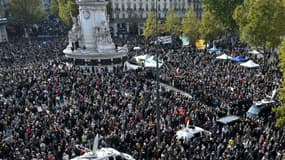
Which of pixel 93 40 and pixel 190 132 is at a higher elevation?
pixel 93 40

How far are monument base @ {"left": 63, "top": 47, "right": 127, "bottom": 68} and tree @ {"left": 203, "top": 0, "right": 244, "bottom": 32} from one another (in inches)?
765

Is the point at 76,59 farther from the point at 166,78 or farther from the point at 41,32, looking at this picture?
the point at 41,32

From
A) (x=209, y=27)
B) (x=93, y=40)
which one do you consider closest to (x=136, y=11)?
(x=209, y=27)

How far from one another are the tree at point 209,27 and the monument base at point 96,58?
18578 mm

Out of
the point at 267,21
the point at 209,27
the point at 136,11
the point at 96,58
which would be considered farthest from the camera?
the point at 136,11

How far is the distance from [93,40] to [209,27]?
21072 millimetres

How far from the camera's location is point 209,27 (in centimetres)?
7031

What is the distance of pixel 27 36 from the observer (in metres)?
97.9

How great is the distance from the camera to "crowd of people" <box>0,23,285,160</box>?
2678 cm

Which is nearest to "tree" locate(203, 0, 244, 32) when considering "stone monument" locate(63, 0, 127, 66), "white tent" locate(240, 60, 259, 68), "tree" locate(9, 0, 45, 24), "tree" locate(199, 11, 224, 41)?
"tree" locate(199, 11, 224, 41)

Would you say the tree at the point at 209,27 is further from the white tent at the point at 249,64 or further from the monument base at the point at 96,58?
the white tent at the point at 249,64

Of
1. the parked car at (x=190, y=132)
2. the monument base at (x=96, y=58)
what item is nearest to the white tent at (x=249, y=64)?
the monument base at (x=96, y=58)

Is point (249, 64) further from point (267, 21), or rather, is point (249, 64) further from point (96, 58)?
point (96, 58)

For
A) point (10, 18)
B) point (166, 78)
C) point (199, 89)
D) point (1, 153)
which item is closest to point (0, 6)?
point (10, 18)
